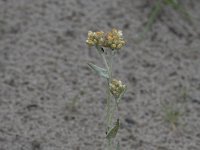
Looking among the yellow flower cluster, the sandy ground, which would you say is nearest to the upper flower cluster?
Result: the yellow flower cluster

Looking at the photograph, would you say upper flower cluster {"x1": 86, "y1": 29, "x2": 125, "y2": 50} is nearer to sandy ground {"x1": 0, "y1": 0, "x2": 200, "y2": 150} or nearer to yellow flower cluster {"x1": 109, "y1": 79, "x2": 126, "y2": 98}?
yellow flower cluster {"x1": 109, "y1": 79, "x2": 126, "y2": 98}

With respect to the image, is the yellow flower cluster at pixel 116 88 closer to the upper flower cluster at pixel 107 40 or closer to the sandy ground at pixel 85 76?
the upper flower cluster at pixel 107 40

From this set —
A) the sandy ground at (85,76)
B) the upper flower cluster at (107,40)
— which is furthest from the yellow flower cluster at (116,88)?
the sandy ground at (85,76)

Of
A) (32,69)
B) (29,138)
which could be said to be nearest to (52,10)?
(32,69)

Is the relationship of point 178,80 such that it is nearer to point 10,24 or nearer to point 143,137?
point 143,137

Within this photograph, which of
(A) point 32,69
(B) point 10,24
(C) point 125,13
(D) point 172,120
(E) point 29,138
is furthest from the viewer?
(C) point 125,13

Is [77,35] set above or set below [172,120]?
above
